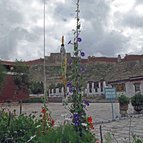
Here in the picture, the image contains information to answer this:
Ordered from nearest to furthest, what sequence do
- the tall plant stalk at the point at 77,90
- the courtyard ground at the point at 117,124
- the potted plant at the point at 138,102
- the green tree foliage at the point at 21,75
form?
the tall plant stalk at the point at 77,90 → the courtyard ground at the point at 117,124 → the potted plant at the point at 138,102 → the green tree foliage at the point at 21,75

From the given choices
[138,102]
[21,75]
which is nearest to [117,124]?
[138,102]

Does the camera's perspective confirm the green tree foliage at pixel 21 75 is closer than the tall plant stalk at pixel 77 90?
No

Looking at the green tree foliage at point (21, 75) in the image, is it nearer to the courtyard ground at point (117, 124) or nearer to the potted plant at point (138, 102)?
the courtyard ground at point (117, 124)

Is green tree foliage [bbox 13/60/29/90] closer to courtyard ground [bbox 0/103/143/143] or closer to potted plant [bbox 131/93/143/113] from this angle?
courtyard ground [bbox 0/103/143/143]

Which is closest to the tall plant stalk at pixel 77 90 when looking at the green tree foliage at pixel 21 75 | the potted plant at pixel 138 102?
the potted plant at pixel 138 102

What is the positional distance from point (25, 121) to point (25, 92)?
34.8 metres

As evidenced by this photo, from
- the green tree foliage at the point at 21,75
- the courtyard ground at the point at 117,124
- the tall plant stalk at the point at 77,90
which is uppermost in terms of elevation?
the green tree foliage at the point at 21,75

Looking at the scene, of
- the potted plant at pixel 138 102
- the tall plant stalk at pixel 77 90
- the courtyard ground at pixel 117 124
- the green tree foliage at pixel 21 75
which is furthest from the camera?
the green tree foliage at pixel 21 75

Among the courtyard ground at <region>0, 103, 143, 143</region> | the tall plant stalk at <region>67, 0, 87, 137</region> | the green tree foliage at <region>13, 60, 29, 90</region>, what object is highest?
the green tree foliage at <region>13, 60, 29, 90</region>

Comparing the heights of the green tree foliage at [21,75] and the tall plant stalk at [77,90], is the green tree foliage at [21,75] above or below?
above

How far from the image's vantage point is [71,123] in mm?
3906

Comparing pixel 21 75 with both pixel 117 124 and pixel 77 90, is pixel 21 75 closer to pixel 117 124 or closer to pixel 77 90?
pixel 117 124

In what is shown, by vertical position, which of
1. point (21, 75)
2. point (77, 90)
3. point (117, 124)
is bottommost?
point (117, 124)

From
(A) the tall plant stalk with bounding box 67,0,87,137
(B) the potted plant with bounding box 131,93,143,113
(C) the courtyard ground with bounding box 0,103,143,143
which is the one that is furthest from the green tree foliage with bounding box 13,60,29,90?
(A) the tall plant stalk with bounding box 67,0,87,137
